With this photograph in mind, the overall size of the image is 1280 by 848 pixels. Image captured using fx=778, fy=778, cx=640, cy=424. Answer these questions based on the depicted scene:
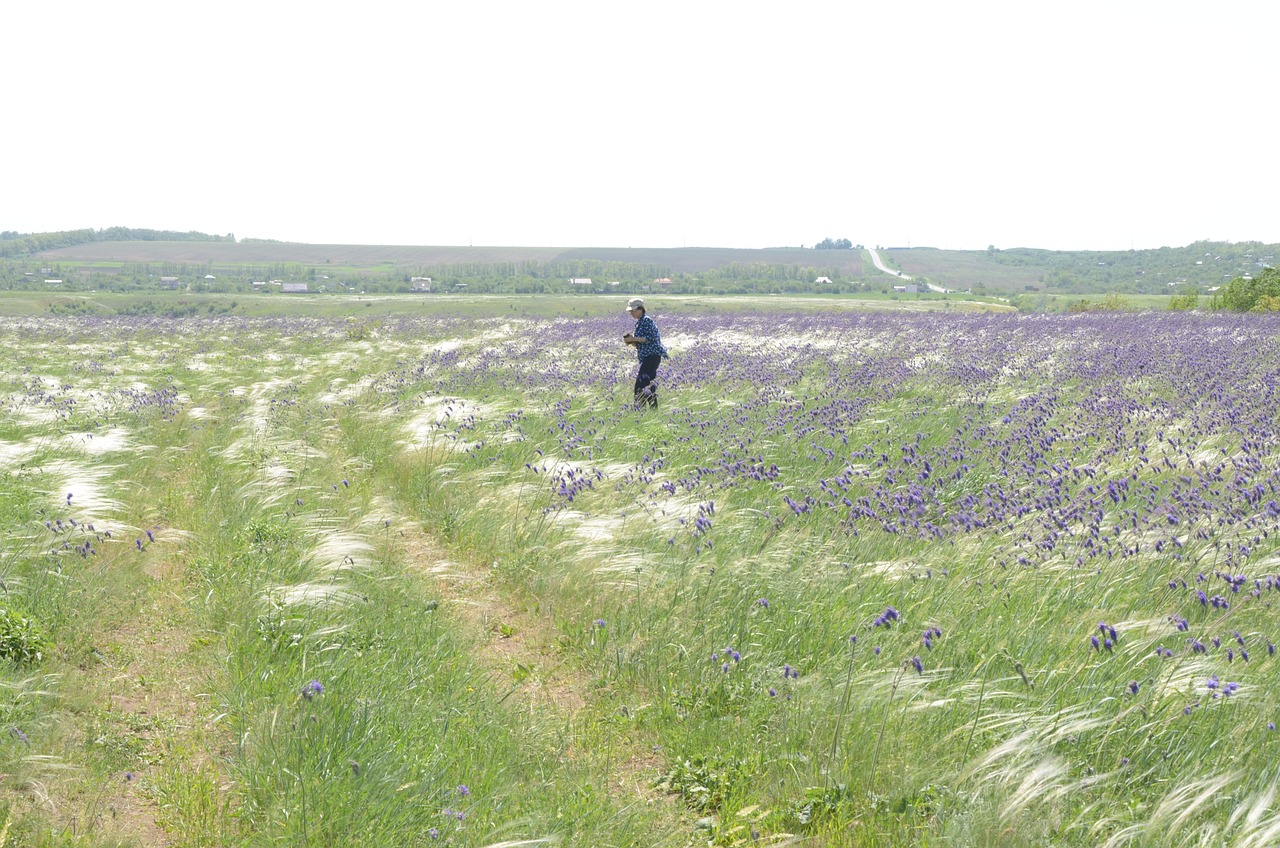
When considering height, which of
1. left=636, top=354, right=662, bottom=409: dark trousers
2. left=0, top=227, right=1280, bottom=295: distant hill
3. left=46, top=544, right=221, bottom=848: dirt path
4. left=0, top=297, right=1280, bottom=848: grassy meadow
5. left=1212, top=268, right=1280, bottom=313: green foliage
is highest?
left=0, top=227, right=1280, bottom=295: distant hill

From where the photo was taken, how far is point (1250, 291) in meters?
35.8

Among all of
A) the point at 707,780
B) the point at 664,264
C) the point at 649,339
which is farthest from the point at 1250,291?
the point at 664,264

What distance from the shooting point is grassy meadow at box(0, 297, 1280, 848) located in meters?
3.20

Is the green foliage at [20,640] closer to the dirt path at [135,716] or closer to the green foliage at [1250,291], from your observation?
the dirt path at [135,716]

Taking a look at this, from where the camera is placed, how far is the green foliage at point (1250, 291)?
34438 millimetres

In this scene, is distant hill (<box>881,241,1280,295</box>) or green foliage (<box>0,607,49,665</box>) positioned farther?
distant hill (<box>881,241,1280,295</box>)

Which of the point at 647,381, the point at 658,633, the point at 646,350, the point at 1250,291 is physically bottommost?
the point at 658,633

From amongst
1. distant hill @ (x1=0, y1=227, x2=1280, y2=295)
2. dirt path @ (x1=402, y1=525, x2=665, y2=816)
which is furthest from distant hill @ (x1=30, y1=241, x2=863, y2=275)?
dirt path @ (x1=402, y1=525, x2=665, y2=816)

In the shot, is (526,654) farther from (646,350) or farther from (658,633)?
(646,350)

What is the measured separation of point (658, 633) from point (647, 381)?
8.25m

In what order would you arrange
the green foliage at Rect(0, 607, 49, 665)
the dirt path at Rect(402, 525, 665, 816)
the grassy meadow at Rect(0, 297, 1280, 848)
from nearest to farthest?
the grassy meadow at Rect(0, 297, 1280, 848)
the dirt path at Rect(402, 525, 665, 816)
the green foliage at Rect(0, 607, 49, 665)

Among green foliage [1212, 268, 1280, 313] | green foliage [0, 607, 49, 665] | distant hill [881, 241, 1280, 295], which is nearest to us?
green foliage [0, 607, 49, 665]

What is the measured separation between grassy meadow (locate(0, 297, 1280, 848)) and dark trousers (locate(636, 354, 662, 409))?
1797 millimetres

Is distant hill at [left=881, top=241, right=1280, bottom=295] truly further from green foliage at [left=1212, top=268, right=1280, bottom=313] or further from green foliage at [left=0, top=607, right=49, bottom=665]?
green foliage at [left=0, top=607, right=49, bottom=665]
